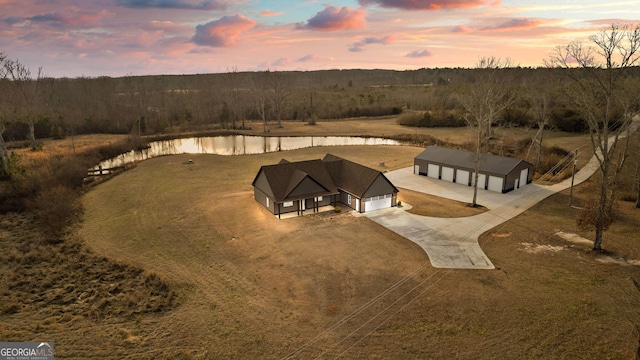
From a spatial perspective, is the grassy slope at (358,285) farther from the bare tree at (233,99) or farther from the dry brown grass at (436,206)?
the bare tree at (233,99)

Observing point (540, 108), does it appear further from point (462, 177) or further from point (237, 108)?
point (237, 108)

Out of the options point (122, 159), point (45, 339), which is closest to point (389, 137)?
point (122, 159)

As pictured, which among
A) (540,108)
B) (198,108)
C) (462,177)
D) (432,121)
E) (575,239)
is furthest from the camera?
(198,108)

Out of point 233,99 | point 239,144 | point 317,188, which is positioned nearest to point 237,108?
point 233,99

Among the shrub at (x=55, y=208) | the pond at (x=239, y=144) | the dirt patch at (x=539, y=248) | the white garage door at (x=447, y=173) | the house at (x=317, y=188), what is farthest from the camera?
the pond at (x=239, y=144)

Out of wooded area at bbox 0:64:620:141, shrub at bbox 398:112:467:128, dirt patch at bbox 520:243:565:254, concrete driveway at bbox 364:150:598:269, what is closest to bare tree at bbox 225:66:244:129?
wooded area at bbox 0:64:620:141

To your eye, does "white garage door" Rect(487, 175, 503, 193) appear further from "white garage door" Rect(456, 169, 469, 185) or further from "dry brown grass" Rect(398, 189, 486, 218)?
"dry brown grass" Rect(398, 189, 486, 218)

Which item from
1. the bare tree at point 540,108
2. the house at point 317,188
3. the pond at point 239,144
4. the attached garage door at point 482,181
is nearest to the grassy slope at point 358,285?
the house at point 317,188
